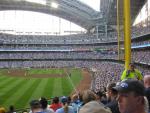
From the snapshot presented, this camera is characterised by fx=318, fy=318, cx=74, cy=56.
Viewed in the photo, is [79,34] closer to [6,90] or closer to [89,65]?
[89,65]

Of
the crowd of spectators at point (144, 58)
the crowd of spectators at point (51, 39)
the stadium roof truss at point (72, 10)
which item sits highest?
the stadium roof truss at point (72, 10)

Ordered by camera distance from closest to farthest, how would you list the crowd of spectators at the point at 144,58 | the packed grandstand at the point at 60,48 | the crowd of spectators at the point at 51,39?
1. the crowd of spectators at the point at 144,58
2. the packed grandstand at the point at 60,48
3. the crowd of spectators at the point at 51,39

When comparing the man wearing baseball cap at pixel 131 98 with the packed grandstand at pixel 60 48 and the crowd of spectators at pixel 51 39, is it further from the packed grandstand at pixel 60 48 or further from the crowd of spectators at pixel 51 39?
the crowd of spectators at pixel 51 39

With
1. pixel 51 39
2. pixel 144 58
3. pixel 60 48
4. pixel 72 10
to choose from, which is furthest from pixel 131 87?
pixel 51 39

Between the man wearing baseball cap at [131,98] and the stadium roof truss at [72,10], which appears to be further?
the stadium roof truss at [72,10]

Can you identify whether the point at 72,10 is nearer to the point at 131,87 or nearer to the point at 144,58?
the point at 144,58

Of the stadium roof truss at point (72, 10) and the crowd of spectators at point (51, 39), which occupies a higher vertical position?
the stadium roof truss at point (72, 10)

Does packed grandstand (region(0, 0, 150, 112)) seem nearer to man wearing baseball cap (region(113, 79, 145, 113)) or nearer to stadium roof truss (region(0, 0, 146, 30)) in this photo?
stadium roof truss (region(0, 0, 146, 30))

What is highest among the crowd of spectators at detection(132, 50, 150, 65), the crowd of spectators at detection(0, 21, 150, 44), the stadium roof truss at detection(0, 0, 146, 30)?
the stadium roof truss at detection(0, 0, 146, 30)

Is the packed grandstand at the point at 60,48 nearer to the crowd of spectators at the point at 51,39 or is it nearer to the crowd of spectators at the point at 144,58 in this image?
the crowd of spectators at the point at 51,39

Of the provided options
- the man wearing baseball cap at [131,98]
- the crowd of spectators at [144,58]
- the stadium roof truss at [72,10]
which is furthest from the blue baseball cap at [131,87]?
the stadium roof truss at [72,10]

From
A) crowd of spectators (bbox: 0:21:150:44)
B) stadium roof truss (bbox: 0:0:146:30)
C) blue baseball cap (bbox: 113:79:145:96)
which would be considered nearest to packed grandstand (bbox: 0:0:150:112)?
crowd of spectators (bbox: 0:21:150:44)

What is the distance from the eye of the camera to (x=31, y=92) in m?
35.6

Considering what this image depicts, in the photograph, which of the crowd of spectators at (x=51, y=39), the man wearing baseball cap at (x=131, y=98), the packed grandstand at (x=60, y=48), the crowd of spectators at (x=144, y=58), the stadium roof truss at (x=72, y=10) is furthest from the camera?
the crowd of spectators at (x=51, y=39)
